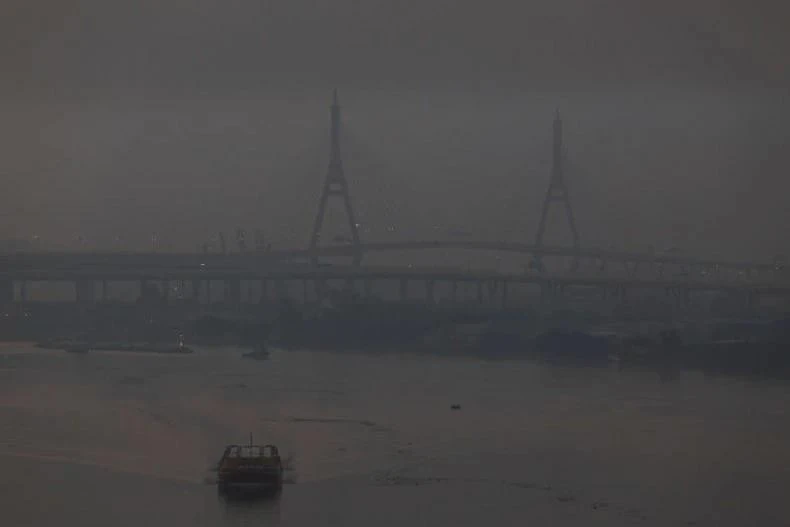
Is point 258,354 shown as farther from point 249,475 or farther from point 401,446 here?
point 249,475

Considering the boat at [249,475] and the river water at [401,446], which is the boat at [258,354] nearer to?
the river water at [401,446]

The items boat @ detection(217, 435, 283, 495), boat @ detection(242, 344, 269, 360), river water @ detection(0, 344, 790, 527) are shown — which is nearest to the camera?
river water @ detection(0, 344, 790, 527)

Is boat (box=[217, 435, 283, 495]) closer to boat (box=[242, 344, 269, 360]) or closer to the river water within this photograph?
the river water

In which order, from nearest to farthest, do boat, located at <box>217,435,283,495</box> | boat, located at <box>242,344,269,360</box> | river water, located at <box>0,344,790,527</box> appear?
river water, located at <box>0,344,790,527</box> < boat, located at <box>217,435,283,495</box> < boat, located at <box>242,344,269,360</box>

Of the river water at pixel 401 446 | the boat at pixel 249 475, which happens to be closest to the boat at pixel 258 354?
the river water at pixel 401 446

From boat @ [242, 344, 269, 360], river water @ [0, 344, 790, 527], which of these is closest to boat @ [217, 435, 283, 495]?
river water @ [0, 344, 790, 527]

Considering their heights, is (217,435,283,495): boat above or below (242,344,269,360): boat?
above
